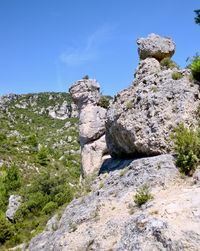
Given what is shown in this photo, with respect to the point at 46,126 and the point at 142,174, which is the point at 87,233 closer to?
the point at 142,174

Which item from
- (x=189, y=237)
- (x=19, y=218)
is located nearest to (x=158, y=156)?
(x=189, y=237)

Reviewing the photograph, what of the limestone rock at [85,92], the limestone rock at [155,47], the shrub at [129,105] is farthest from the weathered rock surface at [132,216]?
the limestone rock at [85,92]

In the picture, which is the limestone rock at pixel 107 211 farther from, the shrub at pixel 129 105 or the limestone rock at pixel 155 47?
the limestone rock at pixel 155 47

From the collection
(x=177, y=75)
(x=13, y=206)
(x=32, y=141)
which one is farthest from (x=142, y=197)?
(x=32, y=141)

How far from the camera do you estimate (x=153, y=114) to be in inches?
615

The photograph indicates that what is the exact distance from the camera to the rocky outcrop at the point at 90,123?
26203 millimetres

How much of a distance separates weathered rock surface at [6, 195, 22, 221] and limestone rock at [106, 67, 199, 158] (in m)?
29.5

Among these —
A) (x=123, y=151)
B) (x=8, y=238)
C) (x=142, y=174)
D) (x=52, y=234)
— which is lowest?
(x=8, y=238)

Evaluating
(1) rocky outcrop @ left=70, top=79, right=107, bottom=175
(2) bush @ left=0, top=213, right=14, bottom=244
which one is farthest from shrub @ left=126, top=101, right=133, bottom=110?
(2) bush @ left=0, top=213, right=14, bottom=244

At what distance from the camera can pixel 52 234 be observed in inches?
625

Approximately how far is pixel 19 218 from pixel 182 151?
32.7 m

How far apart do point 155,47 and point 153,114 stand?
7953 millimetres

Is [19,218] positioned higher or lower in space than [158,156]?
lower

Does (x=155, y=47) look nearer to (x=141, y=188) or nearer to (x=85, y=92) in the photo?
(x=85, y=92)
